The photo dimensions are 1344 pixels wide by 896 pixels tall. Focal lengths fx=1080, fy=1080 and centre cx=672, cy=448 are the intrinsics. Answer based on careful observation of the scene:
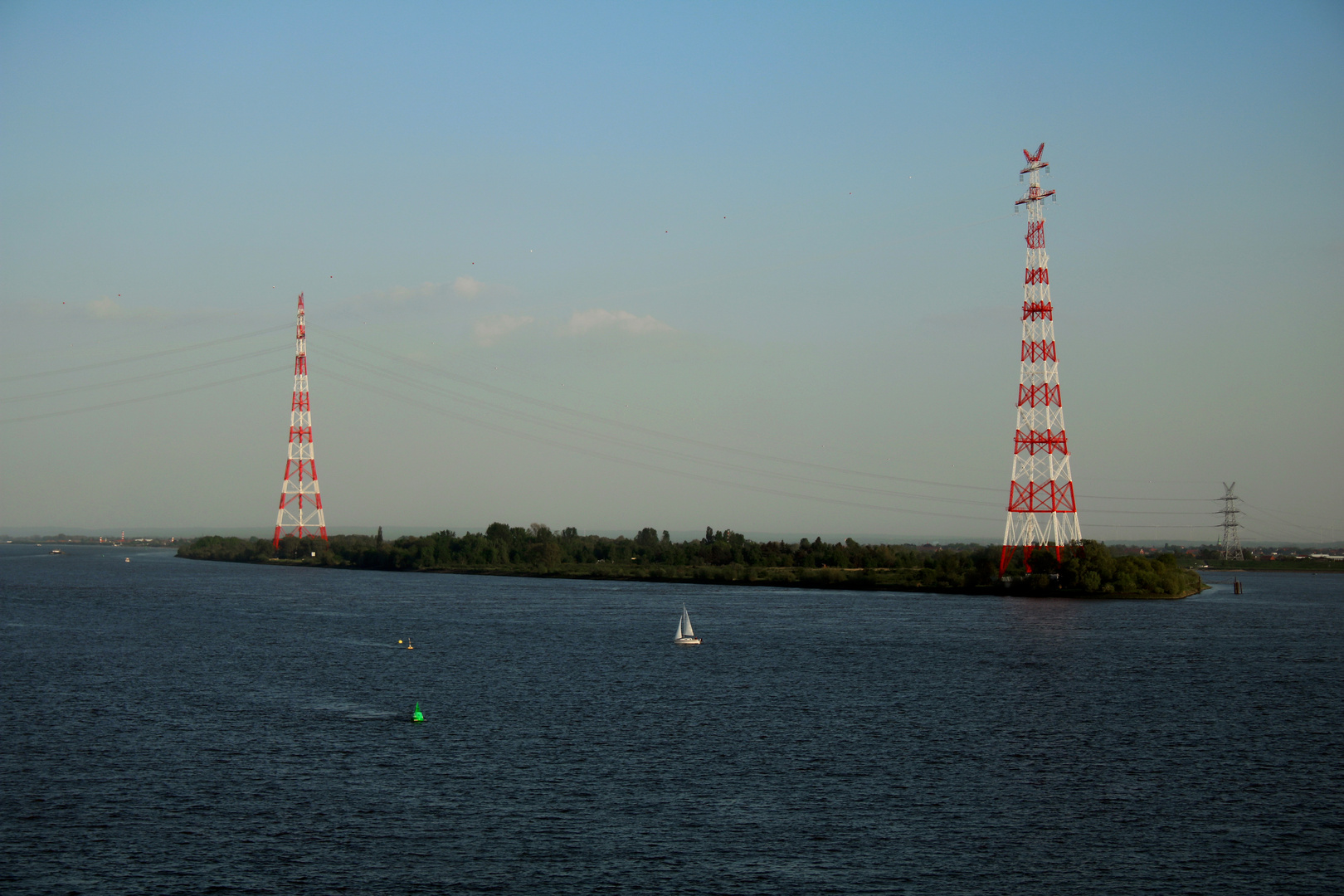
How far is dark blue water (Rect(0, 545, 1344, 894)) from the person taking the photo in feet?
102

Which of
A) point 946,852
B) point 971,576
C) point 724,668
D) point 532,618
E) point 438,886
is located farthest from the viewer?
point 971,576

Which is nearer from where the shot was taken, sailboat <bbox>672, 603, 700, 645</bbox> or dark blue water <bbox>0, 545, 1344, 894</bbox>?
dark blue water <bbox>0, 545, 1344, 894</bbox>

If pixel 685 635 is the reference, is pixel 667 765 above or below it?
below

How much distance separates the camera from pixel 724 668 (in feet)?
240

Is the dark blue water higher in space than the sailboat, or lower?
lower

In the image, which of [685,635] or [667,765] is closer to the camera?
[667,765]

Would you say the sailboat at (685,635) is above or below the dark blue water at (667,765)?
above

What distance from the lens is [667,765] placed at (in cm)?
4278

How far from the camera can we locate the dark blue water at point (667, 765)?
31.0 m

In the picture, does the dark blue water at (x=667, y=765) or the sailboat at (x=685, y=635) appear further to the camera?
the sailboat at (x=685, y=635)

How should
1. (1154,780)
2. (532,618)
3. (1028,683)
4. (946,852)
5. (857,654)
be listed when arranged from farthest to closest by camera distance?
(532,618) → (857,654) → (1028,683) → (1154,780) → (946,852)

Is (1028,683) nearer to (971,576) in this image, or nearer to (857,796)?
(857,796)

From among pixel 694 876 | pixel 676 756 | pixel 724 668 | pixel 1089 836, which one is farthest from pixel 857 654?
pixel 694 876

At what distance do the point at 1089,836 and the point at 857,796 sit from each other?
778cm
